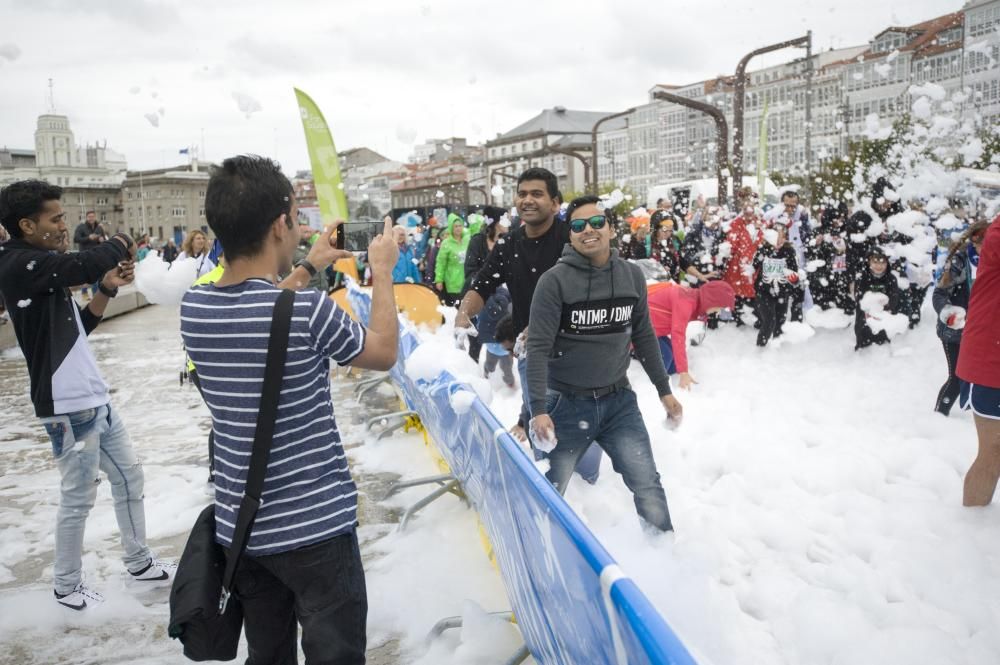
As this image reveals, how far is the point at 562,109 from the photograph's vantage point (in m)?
96.5

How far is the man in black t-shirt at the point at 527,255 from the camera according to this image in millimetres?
4223

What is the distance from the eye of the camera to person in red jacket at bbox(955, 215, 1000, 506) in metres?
3.58

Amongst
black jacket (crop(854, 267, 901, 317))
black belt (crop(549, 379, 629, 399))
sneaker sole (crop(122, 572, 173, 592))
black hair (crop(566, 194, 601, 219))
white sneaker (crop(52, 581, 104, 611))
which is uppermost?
black hair (crop(566, 194, 601, 219))

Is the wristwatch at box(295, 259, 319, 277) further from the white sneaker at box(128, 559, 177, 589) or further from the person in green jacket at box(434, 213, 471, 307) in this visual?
the person in green jacket at box(434, 213, 471, 307)

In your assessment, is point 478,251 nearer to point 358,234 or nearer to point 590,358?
point 590,358

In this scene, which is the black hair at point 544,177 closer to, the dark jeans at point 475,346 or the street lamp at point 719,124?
the dark jeans at point 475,346

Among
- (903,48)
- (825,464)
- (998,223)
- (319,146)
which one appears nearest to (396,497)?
(825,464)

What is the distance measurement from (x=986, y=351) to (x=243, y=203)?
3.68 metres

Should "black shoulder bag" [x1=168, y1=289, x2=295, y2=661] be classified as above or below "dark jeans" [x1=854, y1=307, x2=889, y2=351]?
above

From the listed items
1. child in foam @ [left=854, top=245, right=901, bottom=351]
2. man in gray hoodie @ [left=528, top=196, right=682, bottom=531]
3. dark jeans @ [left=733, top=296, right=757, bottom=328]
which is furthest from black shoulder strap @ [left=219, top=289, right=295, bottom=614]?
dark jeans @ [left=733, top=296, right=757, bottom=328]

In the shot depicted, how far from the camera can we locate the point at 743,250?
920 cm

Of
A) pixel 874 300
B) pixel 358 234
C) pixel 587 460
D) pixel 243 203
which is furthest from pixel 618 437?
pixel 874 300

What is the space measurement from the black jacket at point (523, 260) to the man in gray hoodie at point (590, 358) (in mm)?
651

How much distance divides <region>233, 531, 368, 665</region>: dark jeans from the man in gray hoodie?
5.42ft
